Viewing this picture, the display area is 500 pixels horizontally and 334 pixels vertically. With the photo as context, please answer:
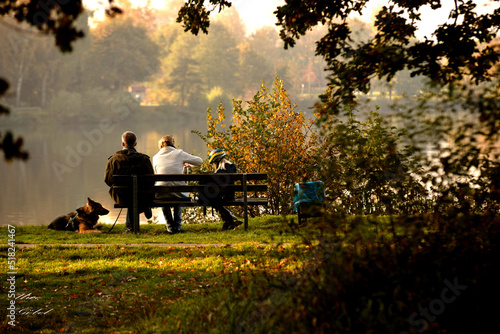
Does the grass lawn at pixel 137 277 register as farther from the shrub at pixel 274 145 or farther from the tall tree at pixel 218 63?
the tall tree at pixel 218 63

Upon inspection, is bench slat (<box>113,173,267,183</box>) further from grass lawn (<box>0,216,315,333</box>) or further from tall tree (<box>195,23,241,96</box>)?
tall tree (<box>195,23,241,96</box>)

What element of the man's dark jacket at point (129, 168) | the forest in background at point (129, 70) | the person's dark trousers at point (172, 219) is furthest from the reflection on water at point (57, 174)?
the forest in background at point (129, 70)

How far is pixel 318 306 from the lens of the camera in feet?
13.6

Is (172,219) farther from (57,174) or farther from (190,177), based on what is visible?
(57,174)

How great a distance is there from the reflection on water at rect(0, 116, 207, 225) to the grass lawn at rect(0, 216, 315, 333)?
3.21 m

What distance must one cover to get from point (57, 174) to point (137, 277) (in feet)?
91.2

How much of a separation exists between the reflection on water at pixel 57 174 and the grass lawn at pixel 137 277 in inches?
126

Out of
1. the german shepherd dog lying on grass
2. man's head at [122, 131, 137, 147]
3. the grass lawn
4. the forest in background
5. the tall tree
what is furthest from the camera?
the tall tree

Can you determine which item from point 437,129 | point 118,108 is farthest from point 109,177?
point 118,108

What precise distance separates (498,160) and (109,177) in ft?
22.4

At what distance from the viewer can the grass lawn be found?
5.15 metres

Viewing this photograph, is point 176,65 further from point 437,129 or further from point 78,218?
point 437,129

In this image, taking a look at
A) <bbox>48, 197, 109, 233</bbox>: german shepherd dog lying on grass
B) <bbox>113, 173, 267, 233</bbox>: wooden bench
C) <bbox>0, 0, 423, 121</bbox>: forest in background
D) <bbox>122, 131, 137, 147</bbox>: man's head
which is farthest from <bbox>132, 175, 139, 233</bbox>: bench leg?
<bbox>0, 0, 423, 121</bbox>: forest in background

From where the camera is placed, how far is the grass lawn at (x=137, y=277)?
5148 millimetres
